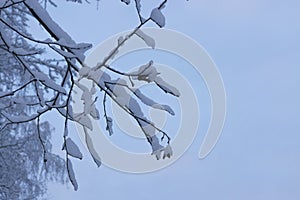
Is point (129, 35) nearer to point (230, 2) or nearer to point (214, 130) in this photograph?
point (214, 130)

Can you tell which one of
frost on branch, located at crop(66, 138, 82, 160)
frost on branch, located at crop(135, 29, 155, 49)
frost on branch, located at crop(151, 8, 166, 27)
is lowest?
frost on branch, located at crop(66, 138, 82, 160)

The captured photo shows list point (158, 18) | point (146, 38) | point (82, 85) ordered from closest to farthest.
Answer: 1. point (158, 18)
2. point (146, 38)
3. point (82, 85)

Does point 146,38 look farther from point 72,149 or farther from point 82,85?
point 72,149

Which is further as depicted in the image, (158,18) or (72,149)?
(72,149)

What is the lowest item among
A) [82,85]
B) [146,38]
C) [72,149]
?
[72,149]

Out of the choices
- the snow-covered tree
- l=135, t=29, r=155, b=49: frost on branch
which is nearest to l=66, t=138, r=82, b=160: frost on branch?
the snow-covered tree

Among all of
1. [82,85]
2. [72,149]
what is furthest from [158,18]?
[72,149]

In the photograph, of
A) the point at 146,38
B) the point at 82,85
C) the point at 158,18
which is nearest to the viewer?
the point at 158,18

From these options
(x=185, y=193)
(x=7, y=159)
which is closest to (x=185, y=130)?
Result: (x=7, y=159)

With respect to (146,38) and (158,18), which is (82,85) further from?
(158,18)

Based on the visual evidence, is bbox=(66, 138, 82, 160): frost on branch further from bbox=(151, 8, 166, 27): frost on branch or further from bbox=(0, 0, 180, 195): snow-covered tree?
bbox=(151, 8, 166, 27): frost on branch

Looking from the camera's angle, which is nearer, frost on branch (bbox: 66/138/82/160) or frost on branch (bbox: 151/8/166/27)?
frost on branch (bbox: 151/8/166/27)

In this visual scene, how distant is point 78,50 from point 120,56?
13cm

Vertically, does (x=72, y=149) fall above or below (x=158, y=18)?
below
